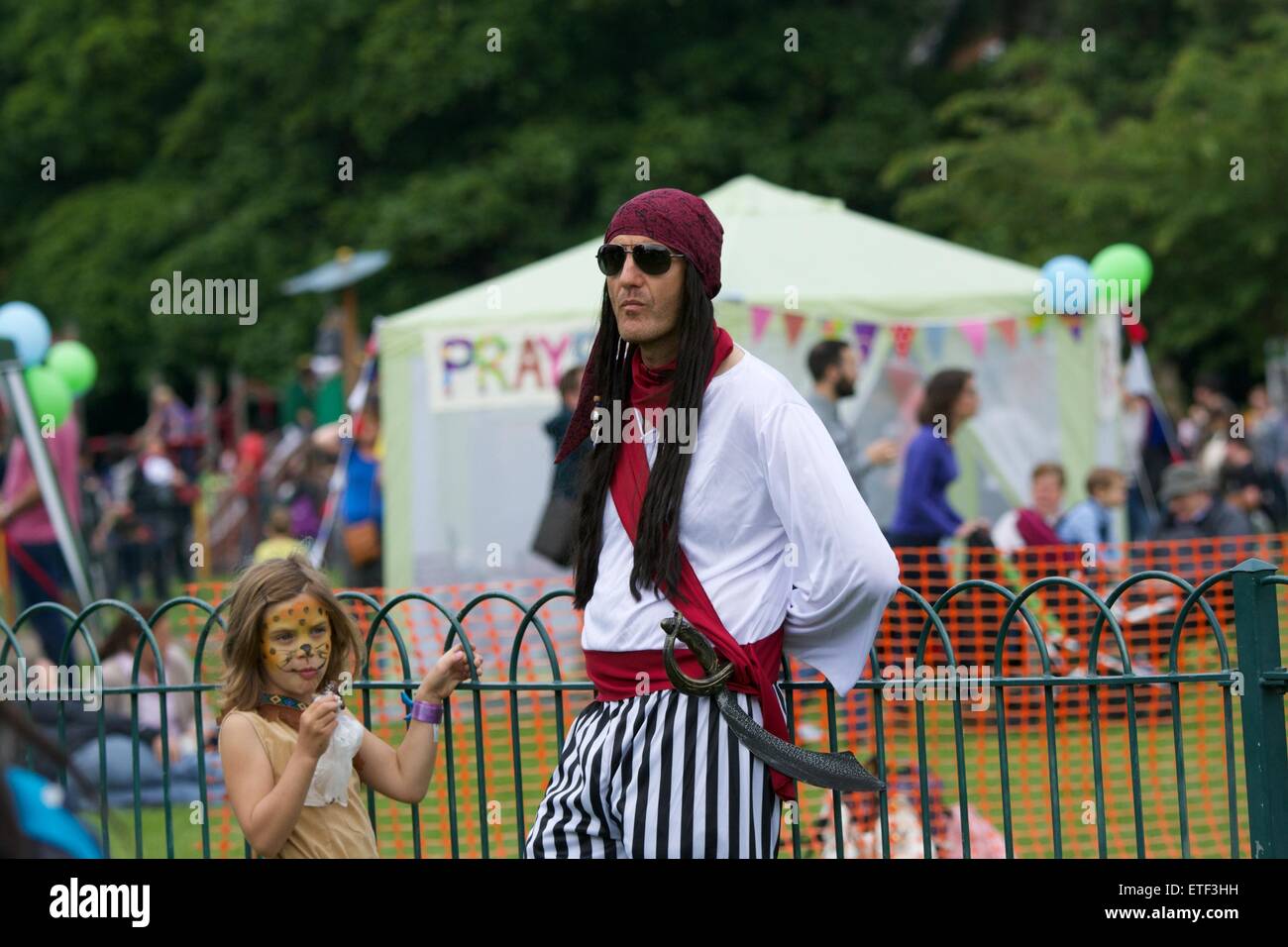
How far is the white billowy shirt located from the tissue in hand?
0.75 metres

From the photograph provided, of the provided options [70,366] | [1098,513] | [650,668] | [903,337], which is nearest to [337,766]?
[650,668]

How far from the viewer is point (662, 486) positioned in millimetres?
3244

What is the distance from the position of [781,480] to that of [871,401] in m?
7.79

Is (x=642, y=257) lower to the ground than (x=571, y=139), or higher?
lower

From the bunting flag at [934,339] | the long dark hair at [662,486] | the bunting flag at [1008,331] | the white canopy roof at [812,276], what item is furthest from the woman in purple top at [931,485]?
the long dark hair at [662,486]

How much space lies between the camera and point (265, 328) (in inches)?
1088

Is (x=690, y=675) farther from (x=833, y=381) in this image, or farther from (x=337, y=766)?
(x=833, y=381)

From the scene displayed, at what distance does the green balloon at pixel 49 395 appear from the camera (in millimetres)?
10828

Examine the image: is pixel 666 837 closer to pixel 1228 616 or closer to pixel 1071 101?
pixel 1228 616

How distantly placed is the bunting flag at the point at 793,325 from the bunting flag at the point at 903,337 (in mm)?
631

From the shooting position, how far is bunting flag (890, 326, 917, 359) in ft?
35.1

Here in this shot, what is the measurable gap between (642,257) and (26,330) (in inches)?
304

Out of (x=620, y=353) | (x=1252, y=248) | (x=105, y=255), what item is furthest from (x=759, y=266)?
(x=105, y=255)

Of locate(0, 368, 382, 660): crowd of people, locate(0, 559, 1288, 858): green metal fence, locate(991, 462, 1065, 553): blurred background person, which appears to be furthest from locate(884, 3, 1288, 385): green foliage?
locate(0, 559, 1288, 858): green metal fence
